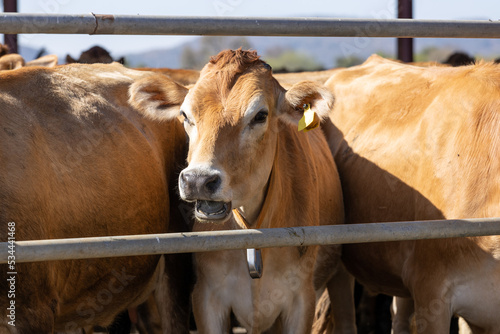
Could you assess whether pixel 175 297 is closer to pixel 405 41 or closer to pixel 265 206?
pixel 265 206

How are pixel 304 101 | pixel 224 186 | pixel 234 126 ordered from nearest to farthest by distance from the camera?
pixel 224 186 → pixel 234 126 → pixel 304 101

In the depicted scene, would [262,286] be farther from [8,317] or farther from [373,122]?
[373,122]

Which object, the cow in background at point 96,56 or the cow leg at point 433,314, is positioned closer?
the cow leg at point 433,314

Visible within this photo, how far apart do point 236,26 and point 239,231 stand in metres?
0.87

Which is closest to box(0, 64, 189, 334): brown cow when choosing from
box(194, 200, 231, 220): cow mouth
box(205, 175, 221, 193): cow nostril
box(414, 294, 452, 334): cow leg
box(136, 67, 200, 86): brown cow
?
box(194, 200, 231, 220): cow mouth

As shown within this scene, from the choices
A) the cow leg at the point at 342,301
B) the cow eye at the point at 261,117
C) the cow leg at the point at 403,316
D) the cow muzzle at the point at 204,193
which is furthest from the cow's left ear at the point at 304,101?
the cow leg at the point at 403,316

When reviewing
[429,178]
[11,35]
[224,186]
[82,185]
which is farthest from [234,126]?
[11,35]

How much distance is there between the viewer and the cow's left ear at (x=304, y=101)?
3957 millimetres

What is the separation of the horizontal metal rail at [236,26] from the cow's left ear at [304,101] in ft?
2.69

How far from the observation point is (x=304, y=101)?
4051mm

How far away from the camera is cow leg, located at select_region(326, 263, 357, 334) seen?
5.77m

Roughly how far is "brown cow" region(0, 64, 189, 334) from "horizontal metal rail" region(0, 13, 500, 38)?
99 cm

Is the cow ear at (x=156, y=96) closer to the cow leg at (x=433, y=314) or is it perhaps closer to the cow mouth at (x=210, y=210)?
the cow mouth at (x=210, y=210)

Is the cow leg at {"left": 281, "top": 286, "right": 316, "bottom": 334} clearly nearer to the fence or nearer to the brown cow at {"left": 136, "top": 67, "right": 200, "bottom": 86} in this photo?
the fence
